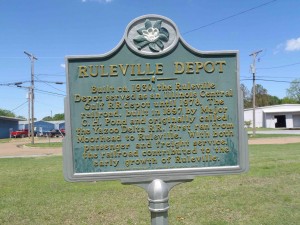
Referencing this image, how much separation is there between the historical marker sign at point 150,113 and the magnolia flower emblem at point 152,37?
0.01 meters

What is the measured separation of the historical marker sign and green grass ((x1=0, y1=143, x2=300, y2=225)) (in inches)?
76.6

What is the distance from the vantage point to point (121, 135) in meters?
3.96

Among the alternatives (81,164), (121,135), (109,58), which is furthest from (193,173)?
(109,58)

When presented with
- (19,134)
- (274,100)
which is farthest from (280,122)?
(19,134)

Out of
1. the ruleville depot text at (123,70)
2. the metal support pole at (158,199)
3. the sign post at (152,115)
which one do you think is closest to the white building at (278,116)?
the sign post at (152,115)

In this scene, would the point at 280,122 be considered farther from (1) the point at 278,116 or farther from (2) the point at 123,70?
(2) the point at 123,70

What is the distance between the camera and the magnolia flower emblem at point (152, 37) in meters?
3.96

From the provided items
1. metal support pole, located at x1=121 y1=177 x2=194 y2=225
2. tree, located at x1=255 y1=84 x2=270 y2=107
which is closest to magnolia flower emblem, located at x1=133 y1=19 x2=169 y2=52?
metal support pole, located at x1=121 y1=177 x2=194 y2=225

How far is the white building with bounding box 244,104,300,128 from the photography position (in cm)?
5684

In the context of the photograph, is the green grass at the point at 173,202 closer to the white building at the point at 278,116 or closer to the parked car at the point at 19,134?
the parked car at the point at 19,134

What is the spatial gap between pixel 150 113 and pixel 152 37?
33.8 inches

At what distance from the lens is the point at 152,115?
13.1ft

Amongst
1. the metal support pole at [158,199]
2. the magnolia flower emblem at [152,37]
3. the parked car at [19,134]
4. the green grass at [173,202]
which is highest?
the magnolia flower emblem at [152,37]

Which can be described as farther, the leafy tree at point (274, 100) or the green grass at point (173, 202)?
the leafy tree at point (274, 100)
